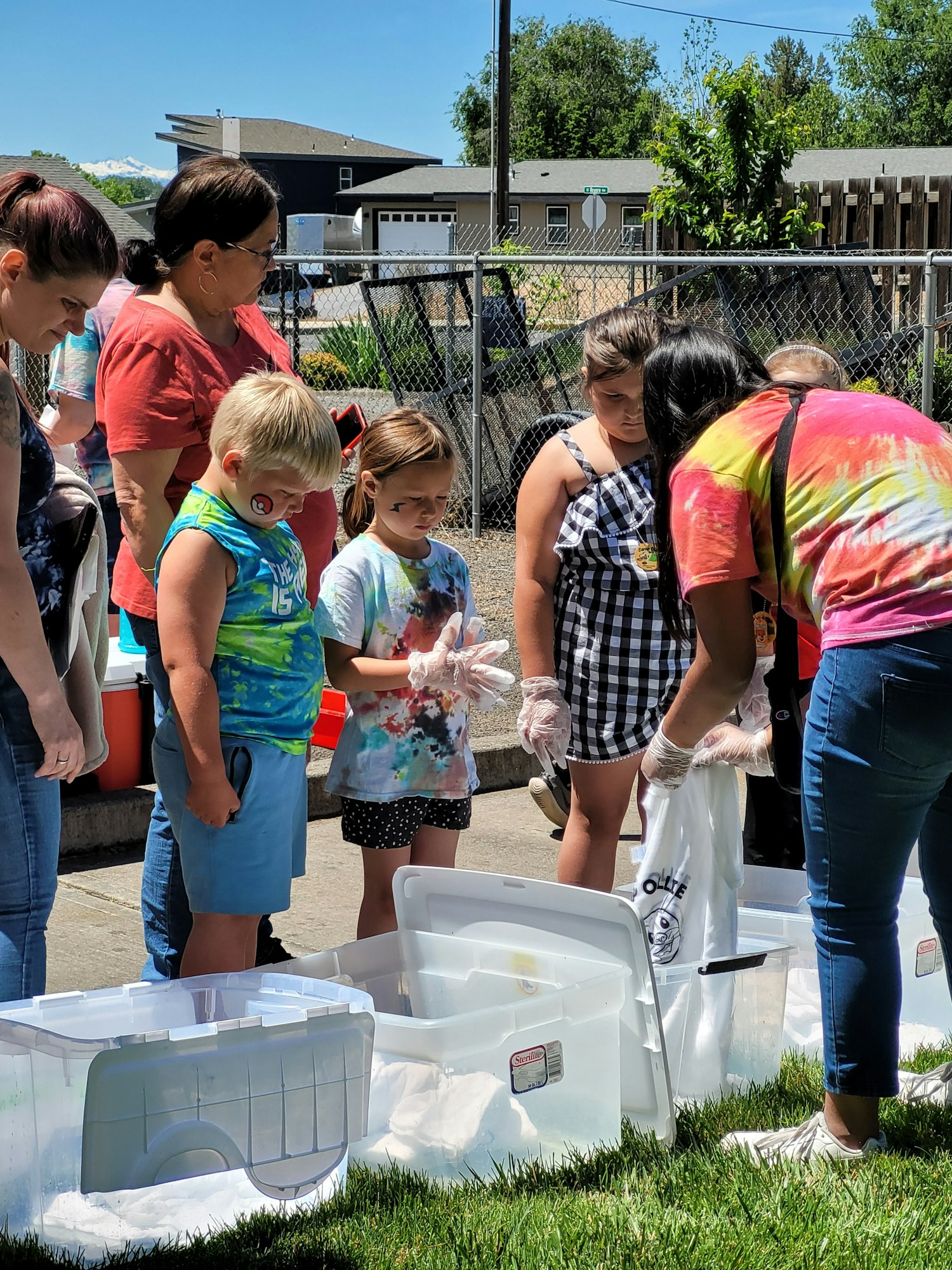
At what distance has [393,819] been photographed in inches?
136

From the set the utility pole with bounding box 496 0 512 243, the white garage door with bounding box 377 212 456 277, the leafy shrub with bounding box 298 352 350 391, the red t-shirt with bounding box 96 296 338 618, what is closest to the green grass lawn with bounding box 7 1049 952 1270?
the red t-shirt with bounding box 96 296 338 618

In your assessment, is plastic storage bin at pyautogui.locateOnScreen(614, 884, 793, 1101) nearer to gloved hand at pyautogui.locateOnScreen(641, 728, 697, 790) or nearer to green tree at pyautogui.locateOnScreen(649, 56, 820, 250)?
gloved hand at pyautogui.locateOnScreen(641, 728, 697, 790)

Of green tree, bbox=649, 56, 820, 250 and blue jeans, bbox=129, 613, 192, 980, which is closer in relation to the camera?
blue jeans, bbox=129, 613, 192, 980

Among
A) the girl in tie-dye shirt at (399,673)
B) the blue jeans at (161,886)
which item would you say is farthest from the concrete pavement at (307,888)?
the girl in tie-dye shirt at (399,673)

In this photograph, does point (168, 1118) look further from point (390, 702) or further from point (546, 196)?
point (546, 196)

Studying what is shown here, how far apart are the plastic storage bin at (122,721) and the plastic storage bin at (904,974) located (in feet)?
8.39

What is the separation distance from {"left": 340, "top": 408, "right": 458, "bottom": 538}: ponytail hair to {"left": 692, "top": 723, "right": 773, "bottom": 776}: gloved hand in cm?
95

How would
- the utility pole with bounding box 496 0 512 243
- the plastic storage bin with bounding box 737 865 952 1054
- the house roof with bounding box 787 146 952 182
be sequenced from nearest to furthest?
1. the plastic storage bin with bounding box 737 865 952 1054
2. the utility pole with bounding box 496 0 512 243
3. the house roof with bounding box 787 146 952 182

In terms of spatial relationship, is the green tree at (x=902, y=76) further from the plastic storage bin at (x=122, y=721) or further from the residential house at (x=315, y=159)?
the plastic storage bin at (x=122, y=721)

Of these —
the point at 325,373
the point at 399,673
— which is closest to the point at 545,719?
the point at 399,673

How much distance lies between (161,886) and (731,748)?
1370 mm

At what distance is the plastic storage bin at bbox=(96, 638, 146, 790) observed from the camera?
5.10 metres

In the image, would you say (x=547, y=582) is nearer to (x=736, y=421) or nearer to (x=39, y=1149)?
(x=736, y=421)

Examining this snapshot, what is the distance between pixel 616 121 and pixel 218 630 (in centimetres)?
10078
